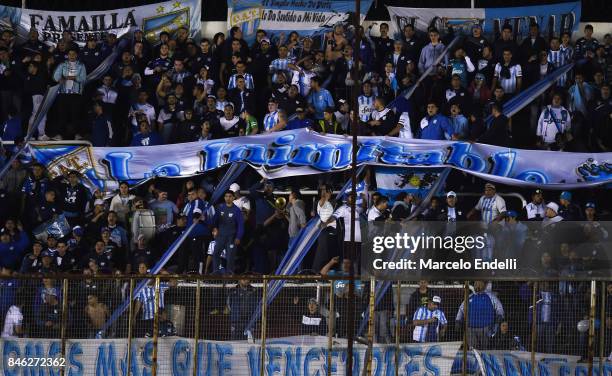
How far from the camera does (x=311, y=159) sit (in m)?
21.3

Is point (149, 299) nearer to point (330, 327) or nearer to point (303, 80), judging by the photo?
point (330, 327)

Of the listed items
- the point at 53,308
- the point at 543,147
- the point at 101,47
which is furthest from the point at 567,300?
the point at 101,47

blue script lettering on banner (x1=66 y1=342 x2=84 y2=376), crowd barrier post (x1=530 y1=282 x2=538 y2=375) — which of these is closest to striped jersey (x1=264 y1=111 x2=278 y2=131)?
blue script lettering on banner (x1=66 y1=342 x2=84 y2=376)

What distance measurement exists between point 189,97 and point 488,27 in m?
5.97

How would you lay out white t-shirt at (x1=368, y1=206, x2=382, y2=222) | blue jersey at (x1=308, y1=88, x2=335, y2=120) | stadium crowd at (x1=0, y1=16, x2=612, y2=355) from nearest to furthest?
1. white t-shirt at (x1=368, y1=206, x2=382, y2=222)
2. stadium crowd at (x1=0, y1=16, x2=612, y2=355)
3. blue jersey at (x1=308, y1=88, x2=335, y2=120)

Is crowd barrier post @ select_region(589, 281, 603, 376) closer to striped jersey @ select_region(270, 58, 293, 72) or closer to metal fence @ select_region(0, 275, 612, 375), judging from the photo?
metal fence @ select_region(0, 275, 612, 375)

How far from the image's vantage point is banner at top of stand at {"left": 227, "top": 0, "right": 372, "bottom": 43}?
24.6m

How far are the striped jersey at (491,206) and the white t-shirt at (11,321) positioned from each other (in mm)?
7542

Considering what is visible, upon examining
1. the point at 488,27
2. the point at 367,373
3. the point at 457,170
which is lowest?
the point at 367,373

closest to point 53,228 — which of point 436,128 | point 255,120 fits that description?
point 255,120

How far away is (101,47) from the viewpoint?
24109 millimetres

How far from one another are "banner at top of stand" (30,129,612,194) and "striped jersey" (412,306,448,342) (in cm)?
464

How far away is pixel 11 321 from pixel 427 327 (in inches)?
216

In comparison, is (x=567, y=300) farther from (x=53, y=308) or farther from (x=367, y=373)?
(x=53, y=308)
